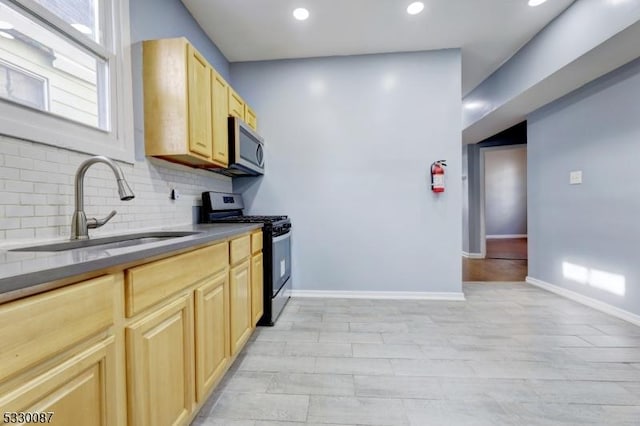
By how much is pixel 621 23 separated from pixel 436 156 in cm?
158

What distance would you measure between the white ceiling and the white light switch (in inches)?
59.2

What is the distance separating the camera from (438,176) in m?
2.96

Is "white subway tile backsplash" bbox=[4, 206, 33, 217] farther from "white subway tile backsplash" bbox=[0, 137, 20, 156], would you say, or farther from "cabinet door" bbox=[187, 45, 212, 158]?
"cabinet door" bbox=[187, 45, 212, 158]

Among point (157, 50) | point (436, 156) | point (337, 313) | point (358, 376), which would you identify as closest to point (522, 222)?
point (436, 156)

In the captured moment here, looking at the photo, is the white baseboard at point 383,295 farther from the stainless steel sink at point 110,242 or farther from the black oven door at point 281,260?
the stainless steel sink at point 110,242

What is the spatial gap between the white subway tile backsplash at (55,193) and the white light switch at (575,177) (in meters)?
4.05

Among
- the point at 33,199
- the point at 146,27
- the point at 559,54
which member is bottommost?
the point at 33,199

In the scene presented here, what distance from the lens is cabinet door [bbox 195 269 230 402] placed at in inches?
51.2

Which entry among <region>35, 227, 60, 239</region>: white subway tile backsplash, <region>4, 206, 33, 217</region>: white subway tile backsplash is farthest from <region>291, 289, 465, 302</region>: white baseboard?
<region>4, 206, 33, 217</region>: white subway tile backsplash

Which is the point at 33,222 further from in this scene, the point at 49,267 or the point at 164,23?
the point at 164,23

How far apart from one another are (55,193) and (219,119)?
4.21 ft

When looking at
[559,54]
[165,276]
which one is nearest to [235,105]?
[165,276]

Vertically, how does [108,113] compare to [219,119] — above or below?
below

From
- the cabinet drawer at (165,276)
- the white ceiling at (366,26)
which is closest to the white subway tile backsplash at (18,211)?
the cabinet drawer at (165,276)
